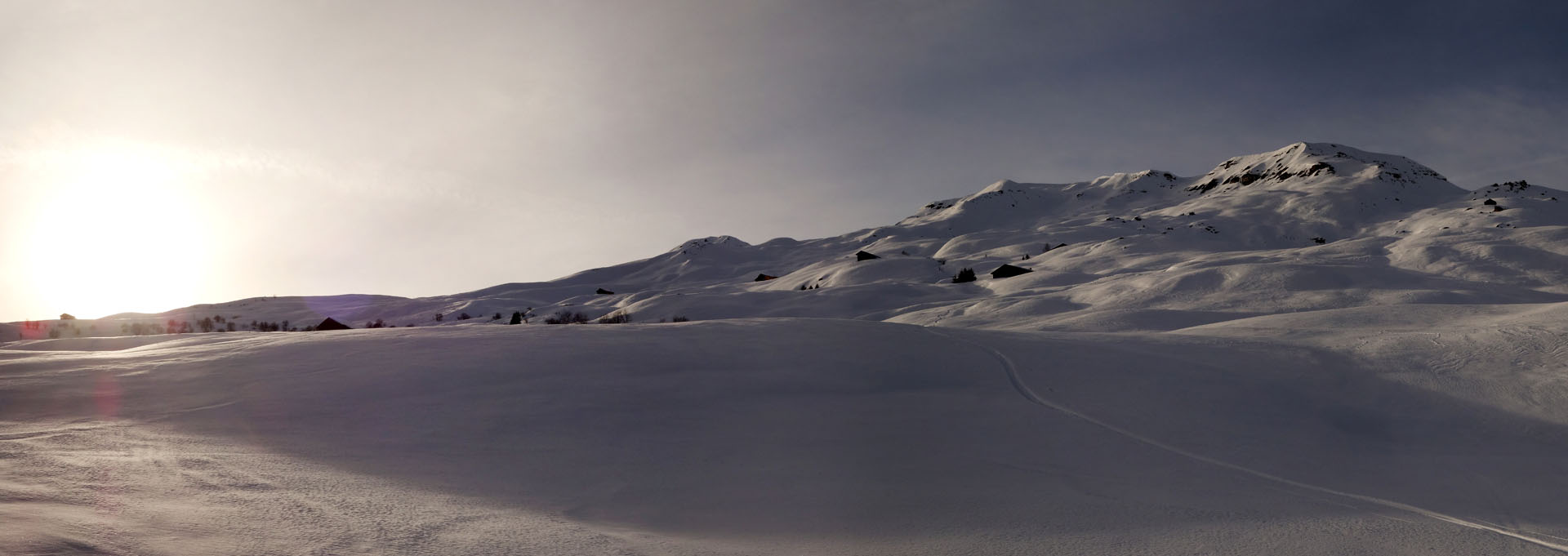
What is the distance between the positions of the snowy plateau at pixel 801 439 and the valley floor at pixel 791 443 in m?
0.02

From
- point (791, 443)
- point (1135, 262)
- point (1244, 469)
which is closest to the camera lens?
point (1244, 469)

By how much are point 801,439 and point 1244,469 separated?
2.60 m

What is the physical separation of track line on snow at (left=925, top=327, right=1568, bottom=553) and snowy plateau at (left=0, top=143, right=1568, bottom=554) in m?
0.02

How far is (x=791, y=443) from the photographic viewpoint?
4363 millimetres

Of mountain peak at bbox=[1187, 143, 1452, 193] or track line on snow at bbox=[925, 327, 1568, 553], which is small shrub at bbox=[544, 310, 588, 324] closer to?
track line on snow at bbox=[925, 327, 1568, 553]

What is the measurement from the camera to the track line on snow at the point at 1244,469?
10.6 ft

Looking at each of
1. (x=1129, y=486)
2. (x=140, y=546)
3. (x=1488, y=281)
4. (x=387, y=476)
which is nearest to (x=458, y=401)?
(x=387, y=476)

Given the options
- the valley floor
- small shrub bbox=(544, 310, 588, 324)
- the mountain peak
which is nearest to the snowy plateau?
the valley floor

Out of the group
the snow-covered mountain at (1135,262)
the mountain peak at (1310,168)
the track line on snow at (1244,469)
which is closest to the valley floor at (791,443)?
the track line on snow at (1244,469)

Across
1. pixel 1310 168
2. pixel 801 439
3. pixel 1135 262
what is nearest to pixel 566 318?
pixel 801 439

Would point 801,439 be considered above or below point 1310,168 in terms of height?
below

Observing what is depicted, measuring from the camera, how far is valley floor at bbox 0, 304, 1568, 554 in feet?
9.70

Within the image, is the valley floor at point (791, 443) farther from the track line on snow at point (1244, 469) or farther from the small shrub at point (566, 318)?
the small shrub at point (566, 318)

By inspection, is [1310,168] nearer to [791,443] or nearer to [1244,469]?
[1244,469]
